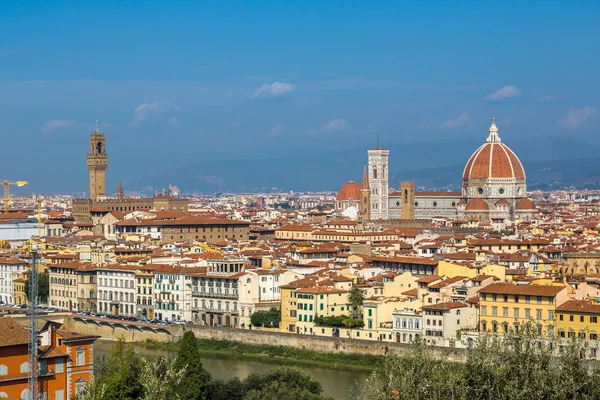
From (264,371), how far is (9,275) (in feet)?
62.7

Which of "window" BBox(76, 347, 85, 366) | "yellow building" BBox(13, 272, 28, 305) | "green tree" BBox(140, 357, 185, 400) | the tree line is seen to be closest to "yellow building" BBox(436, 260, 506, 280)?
the tree line

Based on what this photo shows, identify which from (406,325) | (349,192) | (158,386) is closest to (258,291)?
(406,325)

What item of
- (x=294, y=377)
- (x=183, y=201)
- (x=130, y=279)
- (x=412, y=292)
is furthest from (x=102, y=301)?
(x=183, y=201)

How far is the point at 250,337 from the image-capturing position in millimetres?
36938

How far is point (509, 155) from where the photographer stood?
91125 mm

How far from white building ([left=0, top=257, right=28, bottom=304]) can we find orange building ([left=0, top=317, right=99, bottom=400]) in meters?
27.4

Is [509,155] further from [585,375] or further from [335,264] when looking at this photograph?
[585,375]

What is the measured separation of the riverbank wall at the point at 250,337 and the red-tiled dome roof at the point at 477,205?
48525 millimetres

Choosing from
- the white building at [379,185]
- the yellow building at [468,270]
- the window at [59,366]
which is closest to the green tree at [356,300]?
the yellow building at [468,270]

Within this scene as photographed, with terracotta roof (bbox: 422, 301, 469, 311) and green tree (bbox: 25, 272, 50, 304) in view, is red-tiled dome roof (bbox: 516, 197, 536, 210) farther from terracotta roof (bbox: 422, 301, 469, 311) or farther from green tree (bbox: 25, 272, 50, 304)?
terracotta roof (bbox: 422, 301, 469, 311)

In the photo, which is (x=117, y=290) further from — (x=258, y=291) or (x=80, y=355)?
(x=80, y=355)

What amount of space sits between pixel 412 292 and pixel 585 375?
19372mm

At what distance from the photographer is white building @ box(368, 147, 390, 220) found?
9056cm

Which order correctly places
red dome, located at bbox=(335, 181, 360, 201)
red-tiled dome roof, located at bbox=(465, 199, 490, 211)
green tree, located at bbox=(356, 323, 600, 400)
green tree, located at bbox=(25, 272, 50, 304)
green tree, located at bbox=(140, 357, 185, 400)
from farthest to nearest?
red dome, located at bbox=(335, 181, 360, 201) < red-tiled dome roof, located at bbox=(465, 199, 490, 211) < green tree, located at bbox=(25, 272, 50, 304) < green tree, located at bbox=(140, 357, 185, 400) < green tree, located at bbox=(356, 323, 600, 400)
